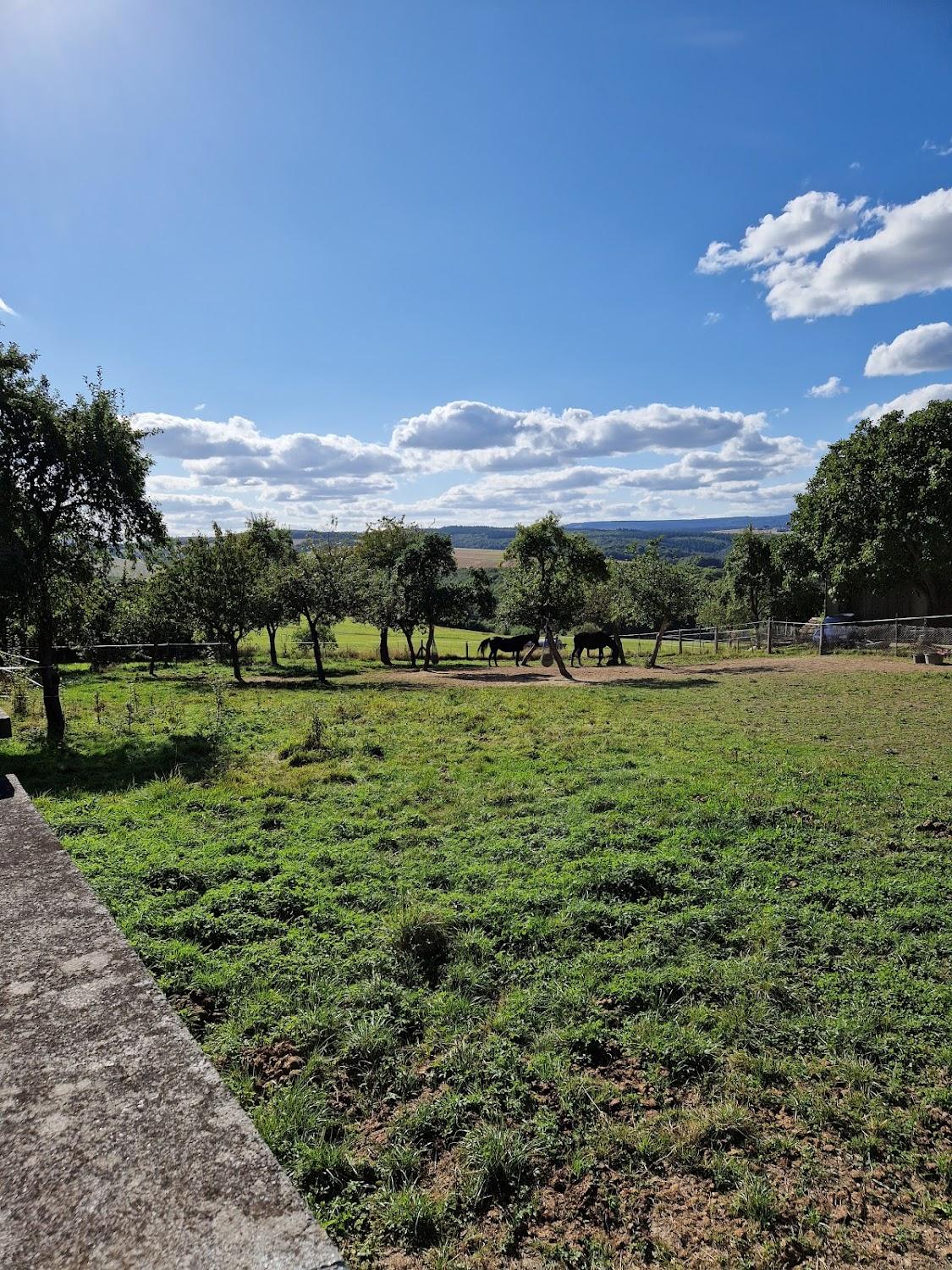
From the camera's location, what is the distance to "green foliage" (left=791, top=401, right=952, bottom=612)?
93.1 ft

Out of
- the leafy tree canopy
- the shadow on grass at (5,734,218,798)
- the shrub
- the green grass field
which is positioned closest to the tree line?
the leafy tree canopy

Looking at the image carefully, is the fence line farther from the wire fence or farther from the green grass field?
the green grass field

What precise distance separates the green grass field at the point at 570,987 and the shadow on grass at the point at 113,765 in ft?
0.56

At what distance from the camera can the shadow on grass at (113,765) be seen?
937 centimetres

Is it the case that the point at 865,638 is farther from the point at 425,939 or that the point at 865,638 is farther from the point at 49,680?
the point at 49,680

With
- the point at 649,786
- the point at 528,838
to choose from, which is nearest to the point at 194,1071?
the point at 528,838

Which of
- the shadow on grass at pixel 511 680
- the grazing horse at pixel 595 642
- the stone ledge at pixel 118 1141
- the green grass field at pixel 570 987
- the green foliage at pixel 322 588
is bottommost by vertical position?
the green grass field at pixel 570 987

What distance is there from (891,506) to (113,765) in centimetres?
3258

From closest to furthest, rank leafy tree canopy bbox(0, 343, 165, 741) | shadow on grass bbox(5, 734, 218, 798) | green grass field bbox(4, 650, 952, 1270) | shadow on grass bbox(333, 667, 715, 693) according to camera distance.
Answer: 1. green grass field bbox(4, 650, 952, 1270)
2. shadow on grass bbox(5, 734, 218, 798)
3. leafy tree canopy bbox(0, 343, 165, 741)
4. shadow on grass bbox(333, 667, 715, 693)

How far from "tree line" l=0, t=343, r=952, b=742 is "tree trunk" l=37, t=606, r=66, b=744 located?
0.12ft

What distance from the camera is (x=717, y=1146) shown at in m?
3.22

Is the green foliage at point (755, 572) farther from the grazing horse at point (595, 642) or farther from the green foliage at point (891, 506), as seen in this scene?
the grazing horse at point (595, 642)

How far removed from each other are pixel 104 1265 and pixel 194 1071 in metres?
0.55

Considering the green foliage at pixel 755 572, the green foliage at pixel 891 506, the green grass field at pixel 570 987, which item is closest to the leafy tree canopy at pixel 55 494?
the green grass field at pixel 570 987
